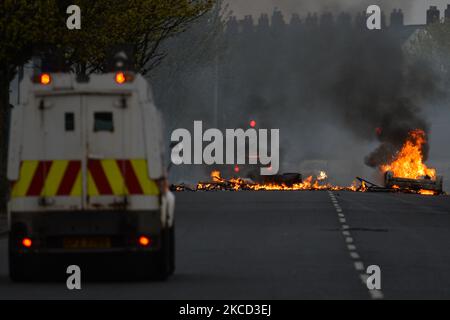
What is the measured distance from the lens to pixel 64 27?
34719mm

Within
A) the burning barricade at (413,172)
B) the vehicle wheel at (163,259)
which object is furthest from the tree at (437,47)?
the vehicle wheel at (163,259)

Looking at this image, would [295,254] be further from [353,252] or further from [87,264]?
[87,264]

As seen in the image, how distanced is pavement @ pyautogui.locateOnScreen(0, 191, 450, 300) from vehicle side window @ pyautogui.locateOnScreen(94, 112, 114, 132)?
1.94 m

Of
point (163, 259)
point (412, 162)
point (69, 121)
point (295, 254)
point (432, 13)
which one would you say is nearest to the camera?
point (69, 121)

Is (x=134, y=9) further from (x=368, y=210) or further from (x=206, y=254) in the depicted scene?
(x=206, y=254)

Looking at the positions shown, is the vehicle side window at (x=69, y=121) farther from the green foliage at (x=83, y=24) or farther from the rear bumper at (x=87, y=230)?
the green foliage at (x=83, y=24)

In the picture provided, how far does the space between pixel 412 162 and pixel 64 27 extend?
123ft

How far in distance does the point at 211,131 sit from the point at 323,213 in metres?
64.7

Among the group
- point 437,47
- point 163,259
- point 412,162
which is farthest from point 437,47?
point 163,259

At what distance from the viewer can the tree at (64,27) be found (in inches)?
1299

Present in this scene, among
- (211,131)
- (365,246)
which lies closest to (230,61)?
(211,131)

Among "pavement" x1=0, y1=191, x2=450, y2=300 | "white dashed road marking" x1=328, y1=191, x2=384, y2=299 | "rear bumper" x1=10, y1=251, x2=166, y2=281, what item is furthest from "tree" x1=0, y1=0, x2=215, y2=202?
"rear bumper" x1=10, y1=251, x2=166, y2=281

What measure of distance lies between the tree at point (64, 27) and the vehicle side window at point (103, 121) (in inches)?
529

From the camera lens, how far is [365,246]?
84.4ft
